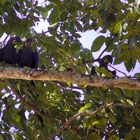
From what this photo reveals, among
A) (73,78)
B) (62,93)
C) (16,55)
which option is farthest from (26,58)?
(73,78)

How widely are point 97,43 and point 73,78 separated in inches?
15.0

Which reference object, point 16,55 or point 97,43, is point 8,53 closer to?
point 16,55

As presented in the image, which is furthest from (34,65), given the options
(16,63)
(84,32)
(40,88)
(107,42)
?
(107,42)

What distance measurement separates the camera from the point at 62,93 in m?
3.68

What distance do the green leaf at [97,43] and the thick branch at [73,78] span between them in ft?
0.89

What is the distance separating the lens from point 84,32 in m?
3.99

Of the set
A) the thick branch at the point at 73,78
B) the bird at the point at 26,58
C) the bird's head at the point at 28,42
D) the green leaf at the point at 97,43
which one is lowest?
the thick branch at the point at 73,78

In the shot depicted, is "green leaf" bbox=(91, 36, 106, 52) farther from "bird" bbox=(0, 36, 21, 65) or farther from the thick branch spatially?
"bird" bbox=(0, 36, 21, 65)

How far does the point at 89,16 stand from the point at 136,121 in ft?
3.81

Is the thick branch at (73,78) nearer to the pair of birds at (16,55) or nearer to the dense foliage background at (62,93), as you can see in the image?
the dense foliage background at (62,93)

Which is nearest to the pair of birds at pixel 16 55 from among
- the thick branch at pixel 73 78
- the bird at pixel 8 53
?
the bird at pixel 8 53

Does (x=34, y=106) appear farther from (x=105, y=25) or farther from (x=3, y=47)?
(x=3, y=47)

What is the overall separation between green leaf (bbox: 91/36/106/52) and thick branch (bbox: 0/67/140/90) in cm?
27

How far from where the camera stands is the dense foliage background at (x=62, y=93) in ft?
9.68
